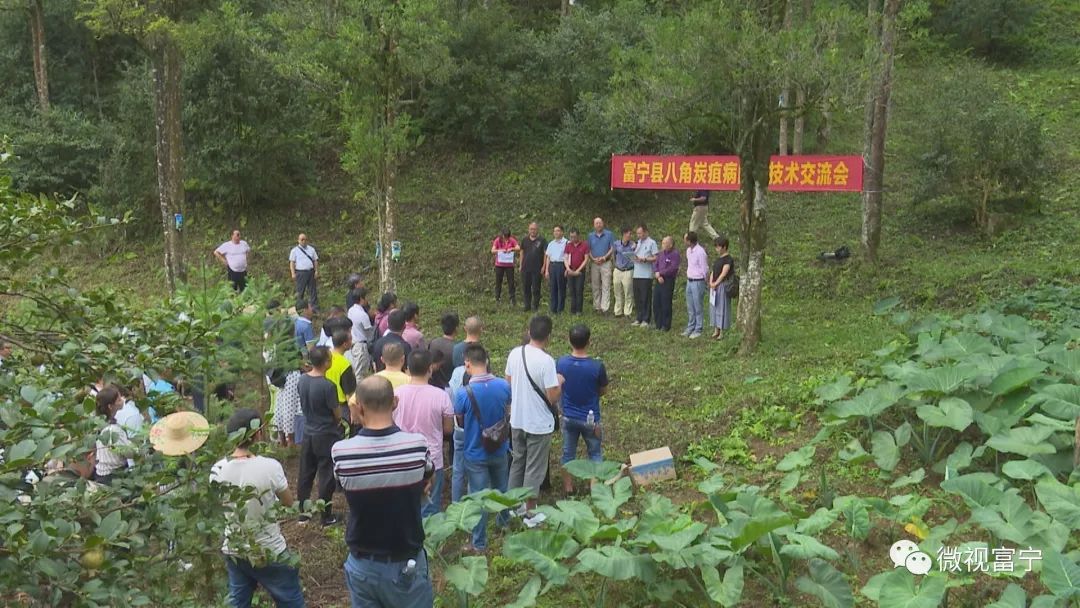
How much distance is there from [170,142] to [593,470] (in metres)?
10.7

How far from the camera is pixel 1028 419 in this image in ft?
19.4

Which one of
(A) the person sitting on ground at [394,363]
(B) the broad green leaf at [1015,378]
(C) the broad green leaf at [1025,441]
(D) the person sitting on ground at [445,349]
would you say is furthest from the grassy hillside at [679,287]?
(D) the person sitting on ground at [445,349]

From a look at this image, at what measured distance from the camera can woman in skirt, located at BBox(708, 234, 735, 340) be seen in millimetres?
11578

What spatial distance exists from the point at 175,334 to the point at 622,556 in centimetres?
280

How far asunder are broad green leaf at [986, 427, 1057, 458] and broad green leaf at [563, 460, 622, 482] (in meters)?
2.54

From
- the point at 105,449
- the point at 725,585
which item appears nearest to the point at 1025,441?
the point at 725,585

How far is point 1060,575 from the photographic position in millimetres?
3992

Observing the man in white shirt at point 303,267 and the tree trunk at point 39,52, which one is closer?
the man in white shirt at point 303,267

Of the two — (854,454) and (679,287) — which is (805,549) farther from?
(679,287)

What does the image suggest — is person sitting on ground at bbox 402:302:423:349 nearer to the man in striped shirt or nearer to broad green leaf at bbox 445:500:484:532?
broad green leaf at bbox 445:500:484:532

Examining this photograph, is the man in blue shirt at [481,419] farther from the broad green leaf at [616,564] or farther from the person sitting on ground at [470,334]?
the broad green leaf at [616,564]

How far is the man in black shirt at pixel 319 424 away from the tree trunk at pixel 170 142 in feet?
25.5

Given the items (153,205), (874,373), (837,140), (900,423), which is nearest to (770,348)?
(874,373)

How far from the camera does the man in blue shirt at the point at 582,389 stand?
21.8 feet
